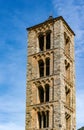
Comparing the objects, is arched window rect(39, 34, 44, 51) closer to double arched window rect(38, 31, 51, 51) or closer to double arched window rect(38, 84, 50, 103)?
double arched window rect(38, 31, 51, 51)

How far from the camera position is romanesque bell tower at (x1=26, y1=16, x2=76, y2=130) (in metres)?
33.7

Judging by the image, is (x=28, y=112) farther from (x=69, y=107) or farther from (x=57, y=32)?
(x=57, y=32)

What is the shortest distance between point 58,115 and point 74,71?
21.7 feet

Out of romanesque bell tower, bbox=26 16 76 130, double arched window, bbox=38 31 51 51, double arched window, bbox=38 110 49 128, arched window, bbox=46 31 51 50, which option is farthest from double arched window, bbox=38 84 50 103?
arched window, bbox=46 31 51 50

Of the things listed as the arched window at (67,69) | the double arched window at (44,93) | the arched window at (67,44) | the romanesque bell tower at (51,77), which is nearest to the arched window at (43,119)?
the romanesque bell tower at (51,77)

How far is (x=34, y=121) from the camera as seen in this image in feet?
112

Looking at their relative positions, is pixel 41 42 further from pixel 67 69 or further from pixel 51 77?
pixel 51 77

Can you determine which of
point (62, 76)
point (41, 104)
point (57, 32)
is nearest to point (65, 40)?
point (57, 32)

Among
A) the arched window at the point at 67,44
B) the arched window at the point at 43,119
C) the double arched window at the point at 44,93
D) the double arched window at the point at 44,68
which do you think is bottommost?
the arched window at the point at 43,119

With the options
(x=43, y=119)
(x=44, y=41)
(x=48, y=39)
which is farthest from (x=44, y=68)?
(x=43, y=119)

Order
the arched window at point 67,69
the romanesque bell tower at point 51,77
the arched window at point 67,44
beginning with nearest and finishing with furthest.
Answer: the romanesque bell tower at point 51,77 → the arched window at point 67,69 → the arched window at point 67,44

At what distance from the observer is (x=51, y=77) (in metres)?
35.0

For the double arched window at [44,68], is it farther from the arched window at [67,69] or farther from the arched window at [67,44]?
the arched window at [67,44]

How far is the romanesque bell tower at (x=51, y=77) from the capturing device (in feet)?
111
